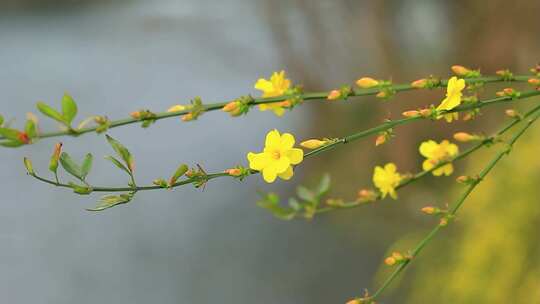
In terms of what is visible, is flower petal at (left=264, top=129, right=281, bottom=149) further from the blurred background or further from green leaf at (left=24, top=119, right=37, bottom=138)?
the blurred background

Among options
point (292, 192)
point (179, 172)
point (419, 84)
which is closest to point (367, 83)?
point (419, 84)

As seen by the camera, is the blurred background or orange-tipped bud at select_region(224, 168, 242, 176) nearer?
orange-tipped bud at select_region(224, 168, 242, 176)

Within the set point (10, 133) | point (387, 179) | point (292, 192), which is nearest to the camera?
point (10, 133)

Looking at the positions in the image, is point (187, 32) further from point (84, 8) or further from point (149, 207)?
point (149, 207)

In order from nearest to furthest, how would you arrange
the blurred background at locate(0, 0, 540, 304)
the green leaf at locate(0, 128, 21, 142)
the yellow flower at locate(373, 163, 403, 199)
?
the green leaf at locate(0, 128, 21, 142) → the yellow flower at locate(373, 163, 403, 199) → the blurred background at locate(0, 0, 540, 304)

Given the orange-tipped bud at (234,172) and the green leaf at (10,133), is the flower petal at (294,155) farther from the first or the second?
the green leaf at (10,133)

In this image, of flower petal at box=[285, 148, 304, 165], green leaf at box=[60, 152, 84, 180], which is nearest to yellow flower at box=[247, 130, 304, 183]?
flower petal at box=[285, 148, 304, 165]

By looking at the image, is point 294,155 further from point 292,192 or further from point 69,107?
point 292,192
